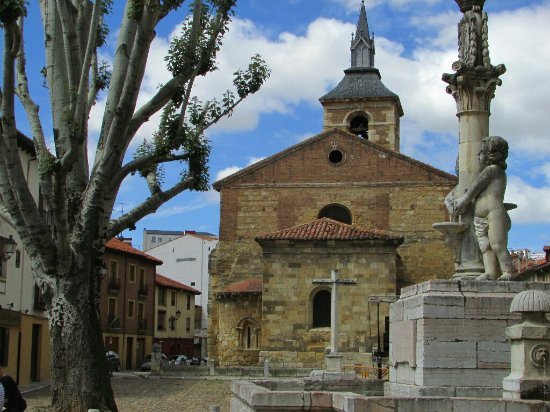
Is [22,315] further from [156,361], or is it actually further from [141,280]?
[141,280]

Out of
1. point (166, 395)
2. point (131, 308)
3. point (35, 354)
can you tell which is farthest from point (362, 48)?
point (166, 395)

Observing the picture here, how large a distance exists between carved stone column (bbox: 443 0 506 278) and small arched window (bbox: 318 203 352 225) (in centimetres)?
2909

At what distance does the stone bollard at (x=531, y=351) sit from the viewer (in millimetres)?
9211

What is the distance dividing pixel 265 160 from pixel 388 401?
3353 centimetres

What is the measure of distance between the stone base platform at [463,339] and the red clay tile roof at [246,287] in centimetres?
2733

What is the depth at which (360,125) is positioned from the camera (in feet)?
167

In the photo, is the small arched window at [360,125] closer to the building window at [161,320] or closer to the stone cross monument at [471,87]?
the building window at [161,320]

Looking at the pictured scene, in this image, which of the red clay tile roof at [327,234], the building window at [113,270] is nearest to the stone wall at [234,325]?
the red clay tile roof at [327,234]

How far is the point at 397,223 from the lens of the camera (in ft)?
131

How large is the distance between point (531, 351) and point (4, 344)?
75.3ft

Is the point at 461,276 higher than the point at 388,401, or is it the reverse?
the point at 461,276

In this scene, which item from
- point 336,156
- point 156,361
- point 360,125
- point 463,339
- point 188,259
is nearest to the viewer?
point 463,339

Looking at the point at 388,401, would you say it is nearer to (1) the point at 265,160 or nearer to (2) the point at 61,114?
(2) the point at 61,114

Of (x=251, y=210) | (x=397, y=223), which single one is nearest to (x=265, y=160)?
(x=251, y=210)
